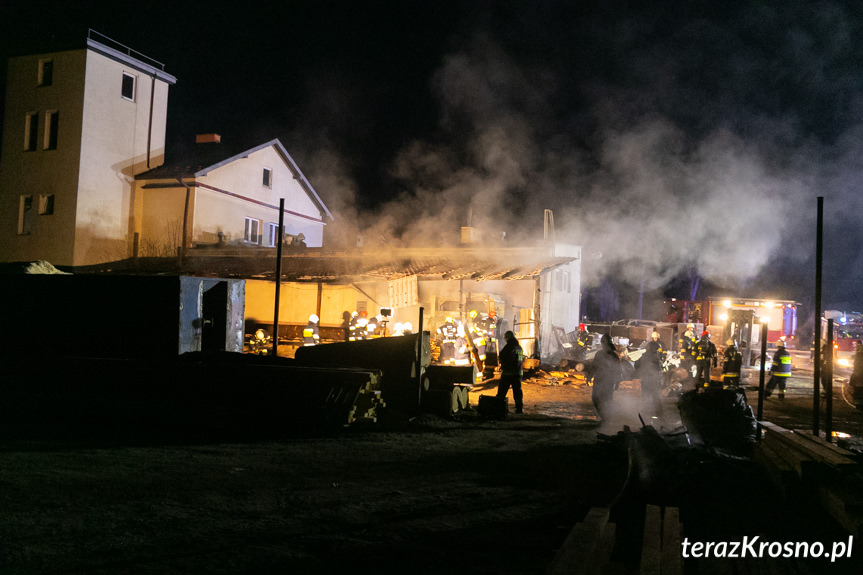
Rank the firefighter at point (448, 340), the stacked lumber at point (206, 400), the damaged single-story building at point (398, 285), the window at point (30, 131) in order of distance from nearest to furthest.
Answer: the stacked lumber at point (206, 400)
the firefighter at point (448, 340)
the damaged single-story building at point (398, 285)
the window at point (30, 131)

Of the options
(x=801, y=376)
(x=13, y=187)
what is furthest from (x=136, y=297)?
(x=801, y=376)

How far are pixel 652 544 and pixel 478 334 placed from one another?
40.9 ft

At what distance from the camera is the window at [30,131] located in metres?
21.5

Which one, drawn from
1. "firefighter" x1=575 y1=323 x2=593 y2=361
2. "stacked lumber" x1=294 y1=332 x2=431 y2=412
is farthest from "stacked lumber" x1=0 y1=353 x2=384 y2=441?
"firefighter" x1=575 y1=323 x2=593 y2=361

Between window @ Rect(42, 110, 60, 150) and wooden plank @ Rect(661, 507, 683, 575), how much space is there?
24.1 metres

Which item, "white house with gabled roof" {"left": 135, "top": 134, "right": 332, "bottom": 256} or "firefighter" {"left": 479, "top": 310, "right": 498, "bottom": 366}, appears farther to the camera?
"white house with gabled roof" {"left": 135, "top": 134, "right": 332, "bottom": 256}

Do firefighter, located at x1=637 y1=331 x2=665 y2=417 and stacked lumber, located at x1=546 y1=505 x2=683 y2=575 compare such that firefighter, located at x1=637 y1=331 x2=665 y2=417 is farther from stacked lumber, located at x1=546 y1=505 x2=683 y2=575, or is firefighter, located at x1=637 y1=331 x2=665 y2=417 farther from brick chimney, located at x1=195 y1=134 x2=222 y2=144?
brick chimney, located at x1=195 y1=134 x2=222 y2=144

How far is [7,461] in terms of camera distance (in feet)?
17.3

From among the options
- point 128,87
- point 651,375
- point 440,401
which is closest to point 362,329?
point 440,401

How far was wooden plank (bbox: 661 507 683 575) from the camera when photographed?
3.29 m

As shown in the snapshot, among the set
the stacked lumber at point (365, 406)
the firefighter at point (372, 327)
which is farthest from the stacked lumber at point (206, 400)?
the firefighter at point (372, 327)

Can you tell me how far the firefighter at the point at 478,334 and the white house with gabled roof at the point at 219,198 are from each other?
30.9ft

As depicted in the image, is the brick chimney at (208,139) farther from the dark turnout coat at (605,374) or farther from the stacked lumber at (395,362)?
the dark turnout coat at (605,374)

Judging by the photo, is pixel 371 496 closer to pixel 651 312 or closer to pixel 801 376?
pixel 801 376
